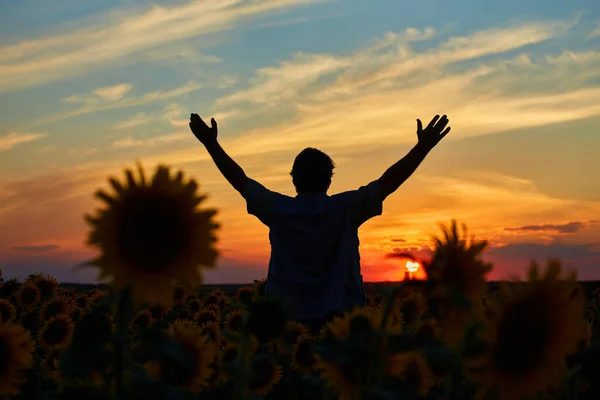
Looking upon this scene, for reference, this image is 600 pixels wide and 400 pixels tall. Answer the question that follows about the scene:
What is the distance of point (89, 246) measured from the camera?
2.95m

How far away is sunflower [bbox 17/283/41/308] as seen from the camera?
11.9 meters

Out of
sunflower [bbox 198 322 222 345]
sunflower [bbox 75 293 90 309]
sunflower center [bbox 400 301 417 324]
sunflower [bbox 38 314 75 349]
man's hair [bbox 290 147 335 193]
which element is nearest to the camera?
sunflower [bbox 198 322 222 345]

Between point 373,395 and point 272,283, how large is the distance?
5.64m

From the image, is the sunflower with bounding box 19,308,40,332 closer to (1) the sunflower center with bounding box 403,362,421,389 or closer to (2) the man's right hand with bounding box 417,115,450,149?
(2) the man's right hand with bounding box 417,115,450,149

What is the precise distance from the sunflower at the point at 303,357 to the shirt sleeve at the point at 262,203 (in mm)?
2322

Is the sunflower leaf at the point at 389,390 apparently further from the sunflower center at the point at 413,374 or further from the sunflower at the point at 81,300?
the sunflower at the point at 81,300

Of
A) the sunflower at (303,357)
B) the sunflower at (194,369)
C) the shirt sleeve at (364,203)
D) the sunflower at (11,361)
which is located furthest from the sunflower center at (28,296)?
the sunflower at (194,369)

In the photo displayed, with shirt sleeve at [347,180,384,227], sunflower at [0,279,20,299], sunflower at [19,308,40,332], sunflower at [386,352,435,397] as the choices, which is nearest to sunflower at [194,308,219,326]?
sunflower at [19,308,40,332]

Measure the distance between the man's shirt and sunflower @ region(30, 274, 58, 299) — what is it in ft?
18.4

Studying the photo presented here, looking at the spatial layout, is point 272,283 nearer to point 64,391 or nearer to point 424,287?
point 64,391

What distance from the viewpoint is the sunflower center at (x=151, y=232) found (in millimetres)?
2977

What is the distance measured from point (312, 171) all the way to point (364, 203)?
2.15ft

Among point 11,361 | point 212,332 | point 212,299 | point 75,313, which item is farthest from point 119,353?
point 212,299

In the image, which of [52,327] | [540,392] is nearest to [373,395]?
[540,392]
